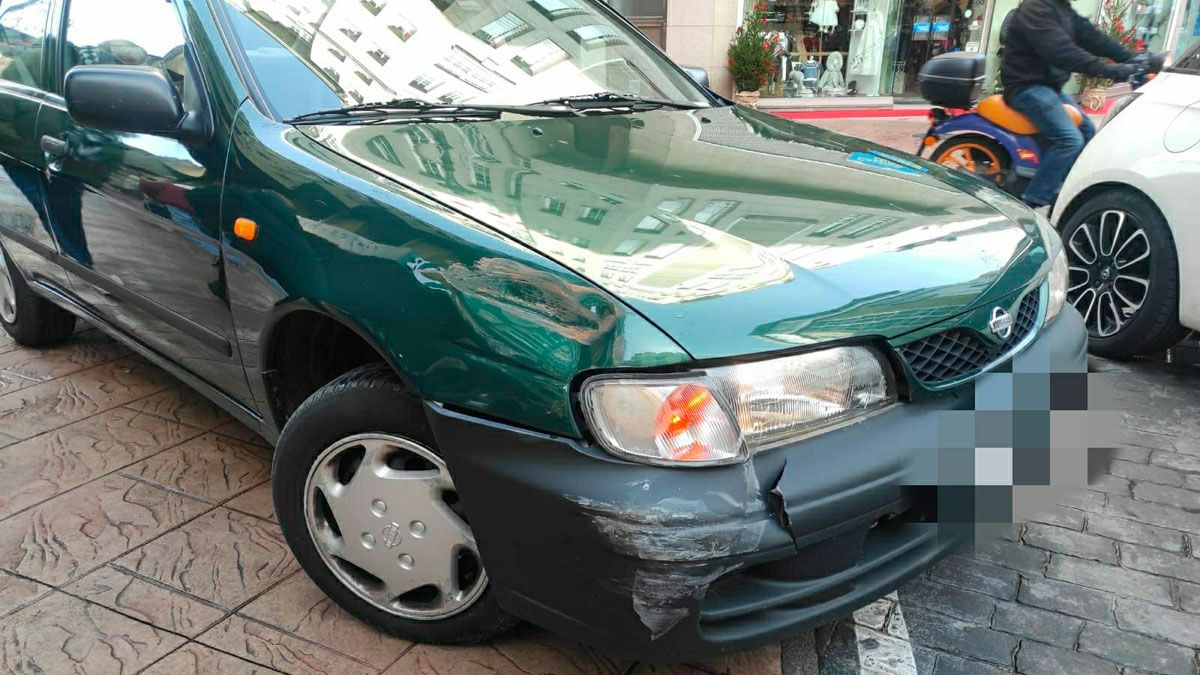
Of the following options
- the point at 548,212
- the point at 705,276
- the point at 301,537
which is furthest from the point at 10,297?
the point at 705,276

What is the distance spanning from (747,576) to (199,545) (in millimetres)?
1784

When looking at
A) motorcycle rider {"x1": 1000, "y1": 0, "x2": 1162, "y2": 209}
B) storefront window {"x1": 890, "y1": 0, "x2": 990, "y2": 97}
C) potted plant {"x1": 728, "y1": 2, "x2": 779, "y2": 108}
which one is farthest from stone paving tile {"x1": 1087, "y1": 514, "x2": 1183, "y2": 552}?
storefront window {"x1": 890, "y1": 0, "x2": 990, "y2": 97}

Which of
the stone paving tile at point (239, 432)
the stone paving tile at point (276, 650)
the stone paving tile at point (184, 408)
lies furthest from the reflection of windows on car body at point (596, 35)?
the stone paving tile at point (276, 650)

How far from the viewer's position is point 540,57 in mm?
3006

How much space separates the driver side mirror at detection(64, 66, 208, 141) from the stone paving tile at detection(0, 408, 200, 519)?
133cm

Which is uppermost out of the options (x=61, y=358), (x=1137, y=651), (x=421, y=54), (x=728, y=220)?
(x=421, y=54)

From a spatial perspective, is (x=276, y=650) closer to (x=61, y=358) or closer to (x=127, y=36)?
(x=127, y=36)

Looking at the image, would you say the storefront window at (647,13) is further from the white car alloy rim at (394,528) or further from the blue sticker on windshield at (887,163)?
the white car alloy rim at (394,528)

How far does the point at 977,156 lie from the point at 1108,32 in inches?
368

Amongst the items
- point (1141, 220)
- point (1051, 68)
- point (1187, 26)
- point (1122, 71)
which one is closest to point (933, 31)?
point (1187, 26)

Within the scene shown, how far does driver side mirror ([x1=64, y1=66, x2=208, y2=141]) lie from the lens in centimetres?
243

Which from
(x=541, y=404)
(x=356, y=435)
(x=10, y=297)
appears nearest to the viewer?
(x=541, y=404)

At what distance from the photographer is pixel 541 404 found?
5.58 feet

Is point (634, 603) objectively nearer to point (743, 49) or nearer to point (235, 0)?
point (235, 0)
